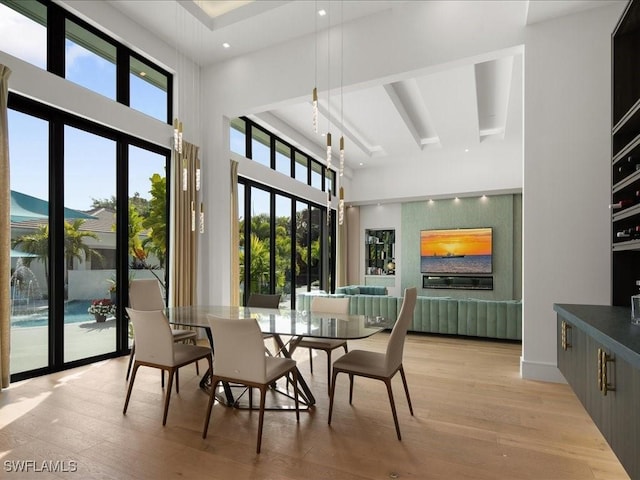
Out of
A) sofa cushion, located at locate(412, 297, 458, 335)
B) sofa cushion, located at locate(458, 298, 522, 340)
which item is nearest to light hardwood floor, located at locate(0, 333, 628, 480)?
sofa cushion, located at locate(458, 298, 522, 340)

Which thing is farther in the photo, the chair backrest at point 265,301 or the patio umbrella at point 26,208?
the chair backrest at point 265,301

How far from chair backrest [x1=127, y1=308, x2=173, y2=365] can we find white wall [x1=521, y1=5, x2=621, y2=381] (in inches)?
136

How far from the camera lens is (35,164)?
3793 millimetres

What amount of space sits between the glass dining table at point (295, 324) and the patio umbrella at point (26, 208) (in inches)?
66.8

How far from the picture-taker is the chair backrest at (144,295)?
389cm

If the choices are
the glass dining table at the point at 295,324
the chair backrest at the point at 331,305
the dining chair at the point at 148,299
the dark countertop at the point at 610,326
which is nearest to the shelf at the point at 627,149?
the dark countertop at the point at 610,326

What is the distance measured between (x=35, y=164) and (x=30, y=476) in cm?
300

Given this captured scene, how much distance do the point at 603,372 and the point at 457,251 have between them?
801 centimetres

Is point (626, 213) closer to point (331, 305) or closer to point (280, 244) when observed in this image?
point (331, 305)

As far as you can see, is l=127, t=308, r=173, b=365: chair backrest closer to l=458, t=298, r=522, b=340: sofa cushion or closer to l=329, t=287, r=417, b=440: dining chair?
l=329, t=287, r=417, b=440: dining chair

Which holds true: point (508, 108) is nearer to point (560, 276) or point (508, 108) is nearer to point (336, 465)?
point (560, 276)

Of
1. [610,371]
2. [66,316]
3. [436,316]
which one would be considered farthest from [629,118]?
[66,316]

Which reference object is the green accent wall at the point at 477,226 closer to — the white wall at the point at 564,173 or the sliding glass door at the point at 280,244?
the sliding glass door at the point at 280,244

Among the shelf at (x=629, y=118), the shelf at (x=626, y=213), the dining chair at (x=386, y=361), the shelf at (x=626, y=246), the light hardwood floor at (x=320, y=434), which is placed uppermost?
the shelf at (x=629, y=118)
